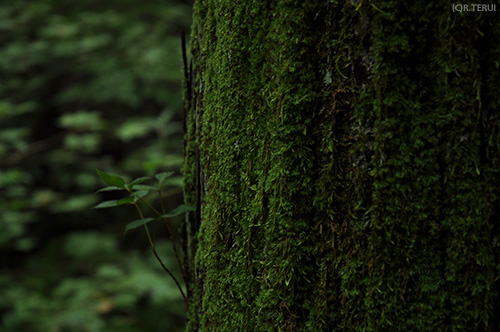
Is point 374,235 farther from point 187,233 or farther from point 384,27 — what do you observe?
point 187,233

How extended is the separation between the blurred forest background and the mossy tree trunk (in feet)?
9.59

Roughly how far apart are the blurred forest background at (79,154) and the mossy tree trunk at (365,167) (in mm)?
2923

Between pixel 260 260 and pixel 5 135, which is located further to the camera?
pixel 5 135

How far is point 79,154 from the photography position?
18.7 ft

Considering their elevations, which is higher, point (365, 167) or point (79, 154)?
point (365, 167)

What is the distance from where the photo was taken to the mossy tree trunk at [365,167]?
2.63 ft

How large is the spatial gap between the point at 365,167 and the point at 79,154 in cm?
567

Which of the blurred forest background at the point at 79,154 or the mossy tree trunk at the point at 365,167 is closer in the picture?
the mossy tree trunk at the point at 365,167

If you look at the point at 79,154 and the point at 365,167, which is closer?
the point at 365,167

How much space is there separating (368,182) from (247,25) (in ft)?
1.88

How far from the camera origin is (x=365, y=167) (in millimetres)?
869

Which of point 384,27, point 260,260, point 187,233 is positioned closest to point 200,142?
point 187,233

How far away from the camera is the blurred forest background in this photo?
167 inches

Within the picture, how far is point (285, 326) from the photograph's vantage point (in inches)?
37.3
